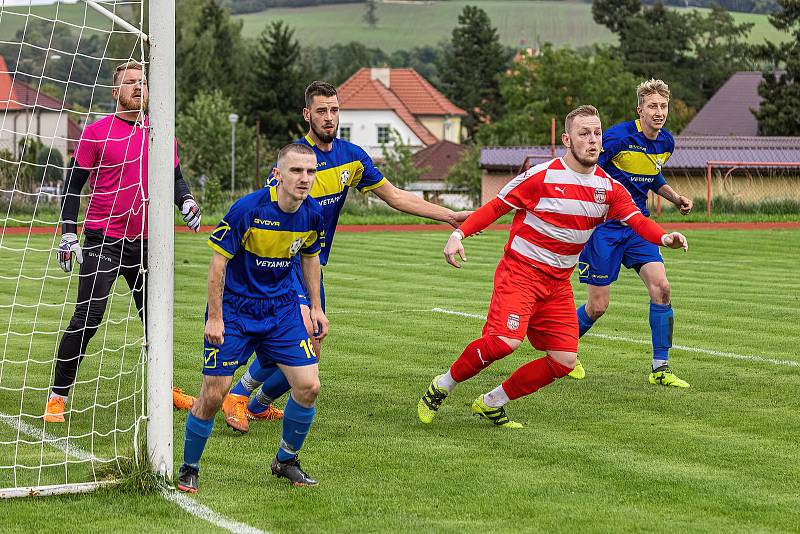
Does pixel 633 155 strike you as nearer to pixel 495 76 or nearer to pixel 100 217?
pixel 100 217

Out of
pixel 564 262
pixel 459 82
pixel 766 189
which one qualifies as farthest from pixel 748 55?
pixel 564 262

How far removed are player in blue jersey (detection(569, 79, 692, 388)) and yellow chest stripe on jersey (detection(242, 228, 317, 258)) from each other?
418 cm

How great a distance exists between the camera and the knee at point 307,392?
6719 mm

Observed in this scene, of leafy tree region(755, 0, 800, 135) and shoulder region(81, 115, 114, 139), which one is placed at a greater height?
leafy tree region(755, 0, 800, 135)

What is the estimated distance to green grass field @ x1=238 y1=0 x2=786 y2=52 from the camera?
175 m

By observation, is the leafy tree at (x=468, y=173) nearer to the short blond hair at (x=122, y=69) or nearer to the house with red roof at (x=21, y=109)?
the house with red roof at (x=21, y=109)

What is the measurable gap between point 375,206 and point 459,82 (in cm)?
7136

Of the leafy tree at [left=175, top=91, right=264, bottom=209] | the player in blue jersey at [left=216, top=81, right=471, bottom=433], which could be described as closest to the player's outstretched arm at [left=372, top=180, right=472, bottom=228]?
the player in blue jersey at [left=216, top=81, right=471, bottom=433]

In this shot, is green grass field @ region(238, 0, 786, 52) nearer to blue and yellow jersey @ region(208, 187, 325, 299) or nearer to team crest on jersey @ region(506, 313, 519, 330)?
team crest on jersey @ region(506, 313, 519, 330)

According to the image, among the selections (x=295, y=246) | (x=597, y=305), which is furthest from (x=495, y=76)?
(x=295, y=246)

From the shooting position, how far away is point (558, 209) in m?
8.26

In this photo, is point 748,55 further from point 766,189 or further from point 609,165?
point 609,165

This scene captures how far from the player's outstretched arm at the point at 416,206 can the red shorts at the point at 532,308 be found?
52 centimetres

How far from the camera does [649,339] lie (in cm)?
1273
